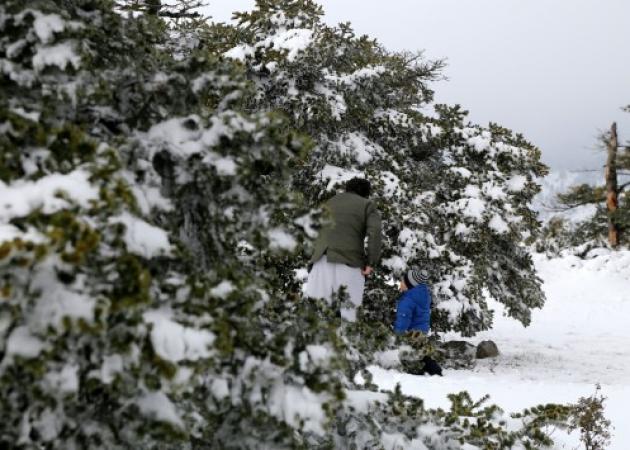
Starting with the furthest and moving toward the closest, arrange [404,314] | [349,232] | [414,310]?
[414,310] → [404,314] → [349,232]

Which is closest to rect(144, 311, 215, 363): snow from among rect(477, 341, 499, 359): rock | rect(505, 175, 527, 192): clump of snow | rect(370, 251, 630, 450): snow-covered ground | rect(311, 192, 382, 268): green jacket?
rect(370, 251, 630, 450): snow-covered ground

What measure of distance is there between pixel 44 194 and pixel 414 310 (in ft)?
21.4

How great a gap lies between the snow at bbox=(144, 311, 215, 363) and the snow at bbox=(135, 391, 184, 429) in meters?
0.19

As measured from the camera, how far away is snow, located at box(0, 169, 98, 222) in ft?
4.33

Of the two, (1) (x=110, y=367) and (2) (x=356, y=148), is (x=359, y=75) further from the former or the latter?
(1) (x=110, y=367)

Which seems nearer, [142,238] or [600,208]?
[142,238]

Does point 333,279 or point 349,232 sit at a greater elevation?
point 349,232

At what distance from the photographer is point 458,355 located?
957cm

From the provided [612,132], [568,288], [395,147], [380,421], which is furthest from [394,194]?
[612,132]

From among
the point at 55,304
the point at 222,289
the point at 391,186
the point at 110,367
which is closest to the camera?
the point at 55,304

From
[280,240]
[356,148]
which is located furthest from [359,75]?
[280,240]

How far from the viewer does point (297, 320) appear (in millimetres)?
2170

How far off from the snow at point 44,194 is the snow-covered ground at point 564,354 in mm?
4384

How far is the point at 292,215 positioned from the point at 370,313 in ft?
21.9
